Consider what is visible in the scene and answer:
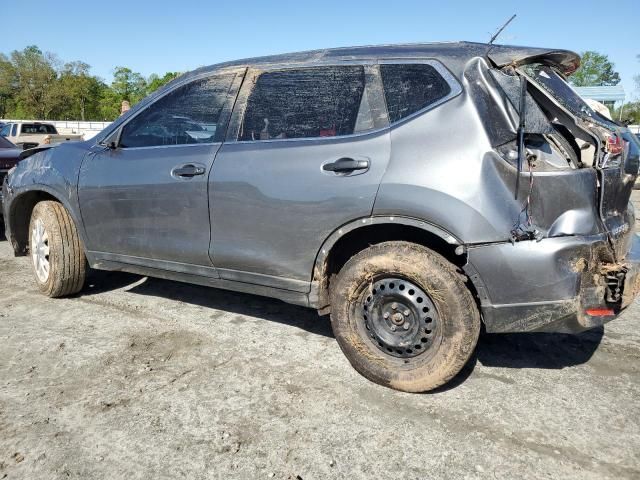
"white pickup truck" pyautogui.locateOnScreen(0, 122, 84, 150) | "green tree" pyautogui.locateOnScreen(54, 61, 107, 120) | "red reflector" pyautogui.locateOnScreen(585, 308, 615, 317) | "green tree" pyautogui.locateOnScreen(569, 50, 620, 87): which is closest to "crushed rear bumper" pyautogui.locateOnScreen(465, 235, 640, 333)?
"red reflector" pyautogui.locateOnScreen(585, 308, 615, 317)

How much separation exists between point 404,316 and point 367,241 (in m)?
0.51

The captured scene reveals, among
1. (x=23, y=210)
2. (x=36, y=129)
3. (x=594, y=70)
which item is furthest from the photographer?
(x=594, y=70)

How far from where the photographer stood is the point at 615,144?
9.14ft

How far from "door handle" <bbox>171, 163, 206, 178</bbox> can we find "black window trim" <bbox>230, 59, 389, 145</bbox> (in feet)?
0.83

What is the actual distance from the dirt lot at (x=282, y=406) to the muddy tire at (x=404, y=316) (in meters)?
0.15

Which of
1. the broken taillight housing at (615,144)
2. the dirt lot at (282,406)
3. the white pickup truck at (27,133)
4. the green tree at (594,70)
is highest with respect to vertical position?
Answer: the green tree at (594,70)

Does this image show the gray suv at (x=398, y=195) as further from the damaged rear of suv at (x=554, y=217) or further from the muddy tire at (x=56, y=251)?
the muddy tire at (x=56, y=251)

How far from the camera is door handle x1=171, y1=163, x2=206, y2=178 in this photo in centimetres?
343

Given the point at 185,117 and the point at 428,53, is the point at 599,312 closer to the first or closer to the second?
the point at 428,53

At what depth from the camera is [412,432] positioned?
2.58 m

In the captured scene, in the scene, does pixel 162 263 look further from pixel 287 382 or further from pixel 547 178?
pixel 547 178

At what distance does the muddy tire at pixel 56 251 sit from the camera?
14.0 feet

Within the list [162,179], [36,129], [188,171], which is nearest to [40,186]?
[162,179]

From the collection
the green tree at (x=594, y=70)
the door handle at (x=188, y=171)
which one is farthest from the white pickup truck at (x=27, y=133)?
the green tree at (x=594, y=70)
